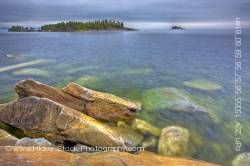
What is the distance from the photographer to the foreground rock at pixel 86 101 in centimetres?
1803

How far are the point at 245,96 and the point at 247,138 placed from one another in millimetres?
9834

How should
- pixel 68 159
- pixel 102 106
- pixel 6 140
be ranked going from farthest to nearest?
pixel 102 106 < pixel 6 140 < pixel 68 159

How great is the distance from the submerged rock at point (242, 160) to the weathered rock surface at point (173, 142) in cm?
A: 267

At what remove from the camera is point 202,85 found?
31.4 metres

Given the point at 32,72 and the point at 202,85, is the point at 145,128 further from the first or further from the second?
the point at 32,72

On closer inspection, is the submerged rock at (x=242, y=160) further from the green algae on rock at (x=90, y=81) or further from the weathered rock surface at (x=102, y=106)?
the green algae on rock at (x=90, y=81)

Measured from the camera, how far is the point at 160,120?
20.3 m

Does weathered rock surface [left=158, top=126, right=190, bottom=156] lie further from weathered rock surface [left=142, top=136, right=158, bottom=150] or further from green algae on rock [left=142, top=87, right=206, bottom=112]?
green algae on rock [left=142, top=87, right=206, bottom=112]

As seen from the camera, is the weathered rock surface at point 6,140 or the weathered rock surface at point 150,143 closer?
the weathered rock surface at point 6,140

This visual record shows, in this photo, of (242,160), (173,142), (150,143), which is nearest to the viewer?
(242,160)

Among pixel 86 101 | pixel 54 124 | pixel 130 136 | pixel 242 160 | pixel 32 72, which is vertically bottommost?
pixel 242 160

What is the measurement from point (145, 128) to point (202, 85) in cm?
1496

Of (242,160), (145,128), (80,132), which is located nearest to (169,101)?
(145,128)

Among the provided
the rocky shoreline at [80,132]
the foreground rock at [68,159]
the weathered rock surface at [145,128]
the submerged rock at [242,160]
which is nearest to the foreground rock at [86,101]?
the rocky shoreline at [80,132]
